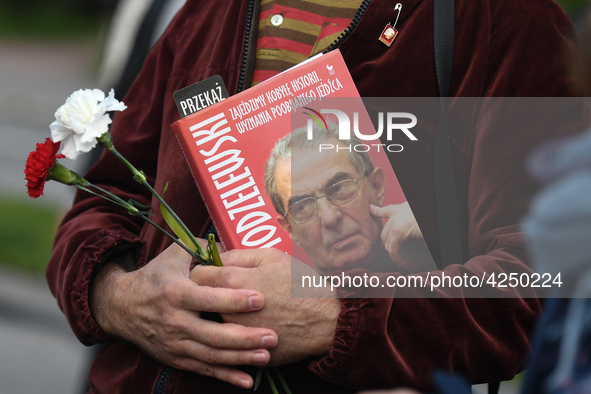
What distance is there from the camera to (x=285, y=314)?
1.04 metres

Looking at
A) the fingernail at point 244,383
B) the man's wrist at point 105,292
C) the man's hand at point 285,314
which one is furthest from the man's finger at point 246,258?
the man's wrist at point 105,292

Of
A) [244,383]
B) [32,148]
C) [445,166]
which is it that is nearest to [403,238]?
[445,166]

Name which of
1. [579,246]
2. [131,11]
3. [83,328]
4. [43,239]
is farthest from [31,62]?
[579,246]

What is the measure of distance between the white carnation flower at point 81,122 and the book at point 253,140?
0.16 m

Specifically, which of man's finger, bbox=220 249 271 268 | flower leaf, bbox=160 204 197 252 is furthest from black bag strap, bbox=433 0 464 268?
flower leaf, bbox=160 204 197 252

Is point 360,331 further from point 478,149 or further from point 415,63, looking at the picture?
point 415,63

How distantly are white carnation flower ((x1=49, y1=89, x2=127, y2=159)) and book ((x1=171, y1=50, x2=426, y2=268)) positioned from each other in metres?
0.16

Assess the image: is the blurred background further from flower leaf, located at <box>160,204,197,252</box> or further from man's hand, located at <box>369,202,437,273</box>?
flower leaf, located at <box>160,204,197,252</box>

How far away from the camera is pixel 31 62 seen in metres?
14.3

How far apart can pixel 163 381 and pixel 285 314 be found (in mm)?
371

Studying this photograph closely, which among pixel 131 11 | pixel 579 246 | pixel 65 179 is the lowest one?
pixel 579 246

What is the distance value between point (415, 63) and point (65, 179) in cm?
80

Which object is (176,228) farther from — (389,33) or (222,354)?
(389,33)

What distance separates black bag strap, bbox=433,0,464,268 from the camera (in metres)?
1.19
